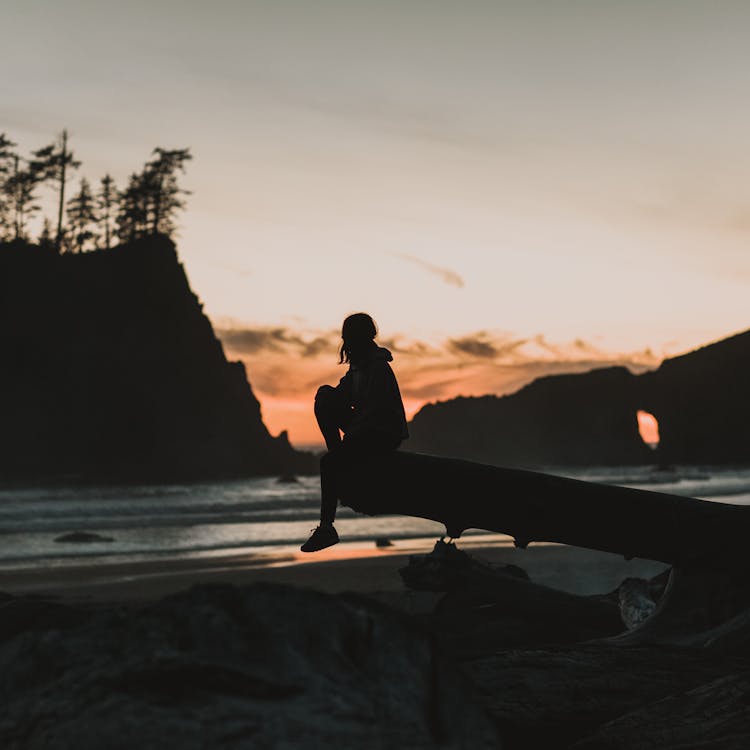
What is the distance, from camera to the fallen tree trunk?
4.01 m

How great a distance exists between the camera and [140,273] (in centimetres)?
6169

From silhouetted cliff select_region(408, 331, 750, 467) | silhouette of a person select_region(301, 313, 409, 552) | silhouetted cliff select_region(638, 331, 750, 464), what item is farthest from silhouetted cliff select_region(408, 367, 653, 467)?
silhouette of a person select_region(301, 313, 409, 552)

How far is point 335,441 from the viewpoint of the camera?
421cm

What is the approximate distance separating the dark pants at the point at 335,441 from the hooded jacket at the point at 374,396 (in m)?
0.03

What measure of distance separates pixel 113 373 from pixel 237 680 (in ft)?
192

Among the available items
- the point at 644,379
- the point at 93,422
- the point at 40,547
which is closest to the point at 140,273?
the point at 93,422

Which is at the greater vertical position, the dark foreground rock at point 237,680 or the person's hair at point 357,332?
the person's hair at point 357,332

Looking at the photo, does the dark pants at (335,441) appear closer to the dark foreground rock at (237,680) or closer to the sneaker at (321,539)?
the sneaker at (321,539)

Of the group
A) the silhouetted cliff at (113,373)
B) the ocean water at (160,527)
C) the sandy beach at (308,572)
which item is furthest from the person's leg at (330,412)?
the silhouetted cliff at (113,373)

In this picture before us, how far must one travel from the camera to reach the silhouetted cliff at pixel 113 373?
5622 centimetres

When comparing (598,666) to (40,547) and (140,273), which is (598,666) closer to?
(40,547)

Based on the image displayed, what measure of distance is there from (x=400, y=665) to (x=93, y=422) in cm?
5842

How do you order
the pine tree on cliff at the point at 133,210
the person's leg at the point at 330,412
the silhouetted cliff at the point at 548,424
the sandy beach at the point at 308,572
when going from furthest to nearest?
the silhouetted cliff at the point at 548,424 → the pine tree on cliff at the point at 133,210 → the sandy beach at the point at 308,572 → the person's leg at the point at 330,412

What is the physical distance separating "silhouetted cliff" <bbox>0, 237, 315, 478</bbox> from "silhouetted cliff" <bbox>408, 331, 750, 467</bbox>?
6429 cm
